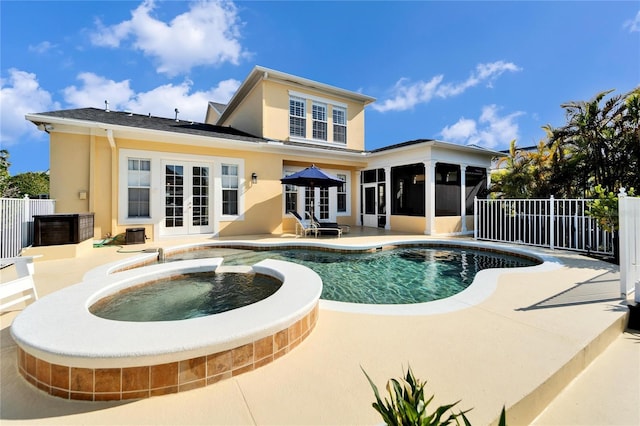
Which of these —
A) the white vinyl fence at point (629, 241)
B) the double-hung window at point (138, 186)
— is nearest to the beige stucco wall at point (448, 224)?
the white vinyl fence at point (629, 241)

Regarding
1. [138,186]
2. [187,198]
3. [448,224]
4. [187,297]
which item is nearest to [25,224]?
[138,186]

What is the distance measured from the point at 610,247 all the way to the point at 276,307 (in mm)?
9102

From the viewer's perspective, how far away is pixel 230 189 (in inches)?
409

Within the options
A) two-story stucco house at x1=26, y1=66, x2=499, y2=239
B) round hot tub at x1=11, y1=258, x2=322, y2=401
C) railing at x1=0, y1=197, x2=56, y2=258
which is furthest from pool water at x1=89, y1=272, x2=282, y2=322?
two-story stucco house at x1=26, y1=66, x2=499, y2=239

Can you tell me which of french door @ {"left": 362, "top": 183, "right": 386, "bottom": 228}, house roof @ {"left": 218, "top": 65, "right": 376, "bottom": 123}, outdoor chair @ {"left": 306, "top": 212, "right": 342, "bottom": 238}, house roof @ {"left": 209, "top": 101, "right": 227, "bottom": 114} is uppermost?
house roof @ {"left": 209, "top": 101, "right": 227, "bottom": 114}

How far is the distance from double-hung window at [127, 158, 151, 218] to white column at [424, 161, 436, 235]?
10077 mm

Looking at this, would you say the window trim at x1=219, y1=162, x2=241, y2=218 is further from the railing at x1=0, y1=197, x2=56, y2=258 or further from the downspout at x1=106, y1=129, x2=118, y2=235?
the railing at x1=0, y1=197, x2=56, y2=258

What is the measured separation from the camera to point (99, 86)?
10734mm

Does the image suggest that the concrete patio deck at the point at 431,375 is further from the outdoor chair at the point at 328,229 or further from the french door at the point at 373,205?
the french door at the point at 373,205

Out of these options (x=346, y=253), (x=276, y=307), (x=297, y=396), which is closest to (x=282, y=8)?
(x=346, y=253)

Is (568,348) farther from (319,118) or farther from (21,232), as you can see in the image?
(319,118)

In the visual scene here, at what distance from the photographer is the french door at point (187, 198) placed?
9.37m

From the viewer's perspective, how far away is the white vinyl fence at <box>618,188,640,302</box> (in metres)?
3.53

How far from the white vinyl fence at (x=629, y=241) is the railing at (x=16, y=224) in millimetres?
10451
